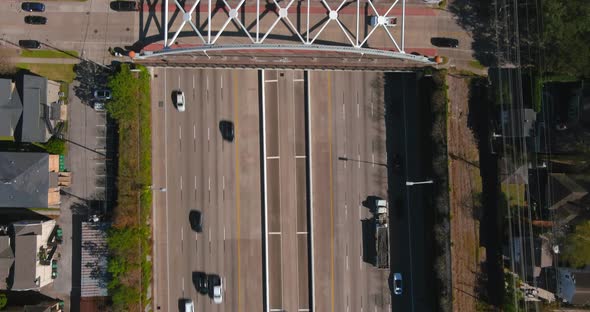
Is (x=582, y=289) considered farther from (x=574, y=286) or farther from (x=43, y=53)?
(x=43, y=53)

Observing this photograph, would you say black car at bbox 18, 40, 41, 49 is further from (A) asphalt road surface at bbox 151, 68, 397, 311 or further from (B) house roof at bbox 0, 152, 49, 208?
(A) asphalt road surface at bbox 151, 68, 397, 311

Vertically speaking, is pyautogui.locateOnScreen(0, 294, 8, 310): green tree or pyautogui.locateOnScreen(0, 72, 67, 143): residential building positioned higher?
pyautogui.locateOnScreen(0, 72, 67, 143): residential building

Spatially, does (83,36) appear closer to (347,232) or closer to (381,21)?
(381,21)

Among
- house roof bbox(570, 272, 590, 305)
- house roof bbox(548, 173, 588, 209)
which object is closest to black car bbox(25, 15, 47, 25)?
house roof bbox(548, 173, 588, 209)

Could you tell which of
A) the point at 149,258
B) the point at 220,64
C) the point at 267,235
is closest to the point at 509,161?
the point at 267,235

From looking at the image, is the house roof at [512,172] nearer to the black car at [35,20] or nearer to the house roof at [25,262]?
the house roof at [25,262]
